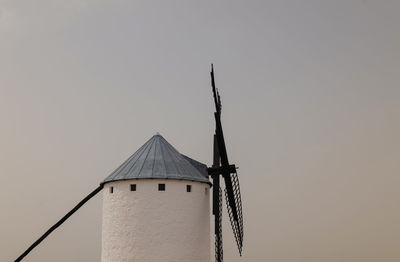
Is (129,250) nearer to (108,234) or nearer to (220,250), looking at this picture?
(108,234)

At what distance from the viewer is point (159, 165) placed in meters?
19.0

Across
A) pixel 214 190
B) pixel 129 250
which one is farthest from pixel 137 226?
pixel 214 190

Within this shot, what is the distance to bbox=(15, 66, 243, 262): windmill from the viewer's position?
18.1 m

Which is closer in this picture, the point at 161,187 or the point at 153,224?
the point at 153,224

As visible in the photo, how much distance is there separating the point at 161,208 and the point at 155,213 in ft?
0.89

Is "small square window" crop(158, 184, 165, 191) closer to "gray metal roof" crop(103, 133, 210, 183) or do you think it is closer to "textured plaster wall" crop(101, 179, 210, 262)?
"textured plaster wall" crop(101, 179, 210, 262)

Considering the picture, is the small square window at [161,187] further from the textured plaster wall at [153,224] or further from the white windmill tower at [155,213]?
the textured plaster wall at [153,224]

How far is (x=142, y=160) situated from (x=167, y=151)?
1.21 metres

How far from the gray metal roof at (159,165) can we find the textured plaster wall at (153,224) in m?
0.23

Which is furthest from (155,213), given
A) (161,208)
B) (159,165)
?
(159,165)

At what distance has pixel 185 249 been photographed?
18.2 meters

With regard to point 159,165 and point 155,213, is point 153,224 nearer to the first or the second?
point 155,213

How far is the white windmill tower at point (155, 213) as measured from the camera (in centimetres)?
1808

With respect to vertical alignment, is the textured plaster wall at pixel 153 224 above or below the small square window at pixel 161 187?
below
